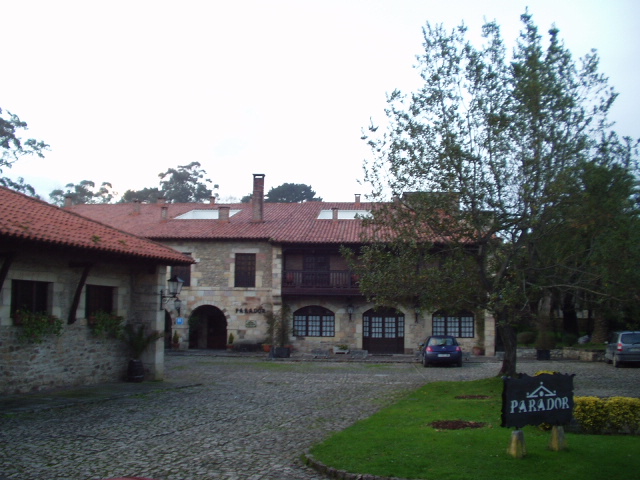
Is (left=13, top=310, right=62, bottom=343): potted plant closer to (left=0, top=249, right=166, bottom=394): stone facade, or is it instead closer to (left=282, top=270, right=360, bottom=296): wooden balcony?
(left=0, top=249, right=166, bottom=394): stone facade

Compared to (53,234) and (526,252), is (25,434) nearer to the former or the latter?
(53,234)

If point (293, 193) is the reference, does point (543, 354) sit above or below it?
below

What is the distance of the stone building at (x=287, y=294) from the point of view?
109 feet

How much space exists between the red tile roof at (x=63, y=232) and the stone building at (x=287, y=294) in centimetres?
1528

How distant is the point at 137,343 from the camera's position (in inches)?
688

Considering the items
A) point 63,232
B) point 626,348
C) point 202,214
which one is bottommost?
point 626,348

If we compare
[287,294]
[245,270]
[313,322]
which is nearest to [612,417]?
[287,294]

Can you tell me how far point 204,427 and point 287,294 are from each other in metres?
22.9

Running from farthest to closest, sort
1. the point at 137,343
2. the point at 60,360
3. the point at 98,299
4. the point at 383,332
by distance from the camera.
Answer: the point at 383,332, the point at 137,343, the point at 98,299, the point at 60,360

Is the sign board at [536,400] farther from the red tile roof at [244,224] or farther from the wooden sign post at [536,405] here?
the red tile roof at [244,224]

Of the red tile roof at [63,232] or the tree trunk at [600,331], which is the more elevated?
the red tile roof at [63,232]

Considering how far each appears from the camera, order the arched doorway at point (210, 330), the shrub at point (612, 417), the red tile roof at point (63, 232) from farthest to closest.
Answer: the arched doorway at point (210, 330) < the red tile roof at point (63, 232) < the shrub at point (612, 417)

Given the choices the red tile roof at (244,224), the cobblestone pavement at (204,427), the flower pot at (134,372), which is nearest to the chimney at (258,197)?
the red tile roof at (244,224)

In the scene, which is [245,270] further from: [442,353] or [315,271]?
[442,353]
